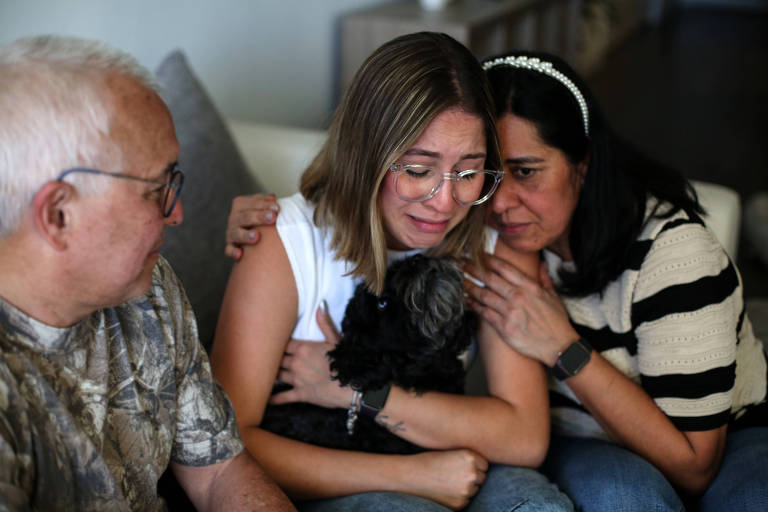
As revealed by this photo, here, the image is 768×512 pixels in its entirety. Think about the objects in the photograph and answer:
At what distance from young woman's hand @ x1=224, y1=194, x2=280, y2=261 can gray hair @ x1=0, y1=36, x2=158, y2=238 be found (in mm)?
537

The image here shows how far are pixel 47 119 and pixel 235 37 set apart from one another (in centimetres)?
213

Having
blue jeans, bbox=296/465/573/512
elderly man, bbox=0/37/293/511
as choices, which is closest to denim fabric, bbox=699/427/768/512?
blue jeans, bbox=296/465/573/512

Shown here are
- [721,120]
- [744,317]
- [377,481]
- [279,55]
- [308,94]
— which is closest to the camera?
[377,481]

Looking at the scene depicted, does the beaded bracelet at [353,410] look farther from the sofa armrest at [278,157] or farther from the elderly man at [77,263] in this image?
the sofa armrest at [278,157]

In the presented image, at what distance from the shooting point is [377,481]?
5.01 feet

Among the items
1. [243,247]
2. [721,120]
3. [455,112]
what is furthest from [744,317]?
[721,120]

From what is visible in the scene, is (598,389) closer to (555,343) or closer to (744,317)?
(555,343)

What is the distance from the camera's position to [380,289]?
4.86 feet

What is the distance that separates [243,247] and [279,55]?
195 centimetres

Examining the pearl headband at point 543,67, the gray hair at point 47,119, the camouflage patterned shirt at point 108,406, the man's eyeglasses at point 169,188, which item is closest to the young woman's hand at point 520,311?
the pearl headband at point 543,67

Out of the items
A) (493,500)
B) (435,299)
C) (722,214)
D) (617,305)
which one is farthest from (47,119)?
(722,214)

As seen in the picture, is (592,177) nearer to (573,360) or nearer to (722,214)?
(573,360)

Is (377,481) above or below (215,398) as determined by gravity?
below

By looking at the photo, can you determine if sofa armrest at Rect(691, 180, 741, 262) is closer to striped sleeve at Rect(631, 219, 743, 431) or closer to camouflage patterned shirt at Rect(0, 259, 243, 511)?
striped sleeve at Rect(631, 219, 743, 431)
